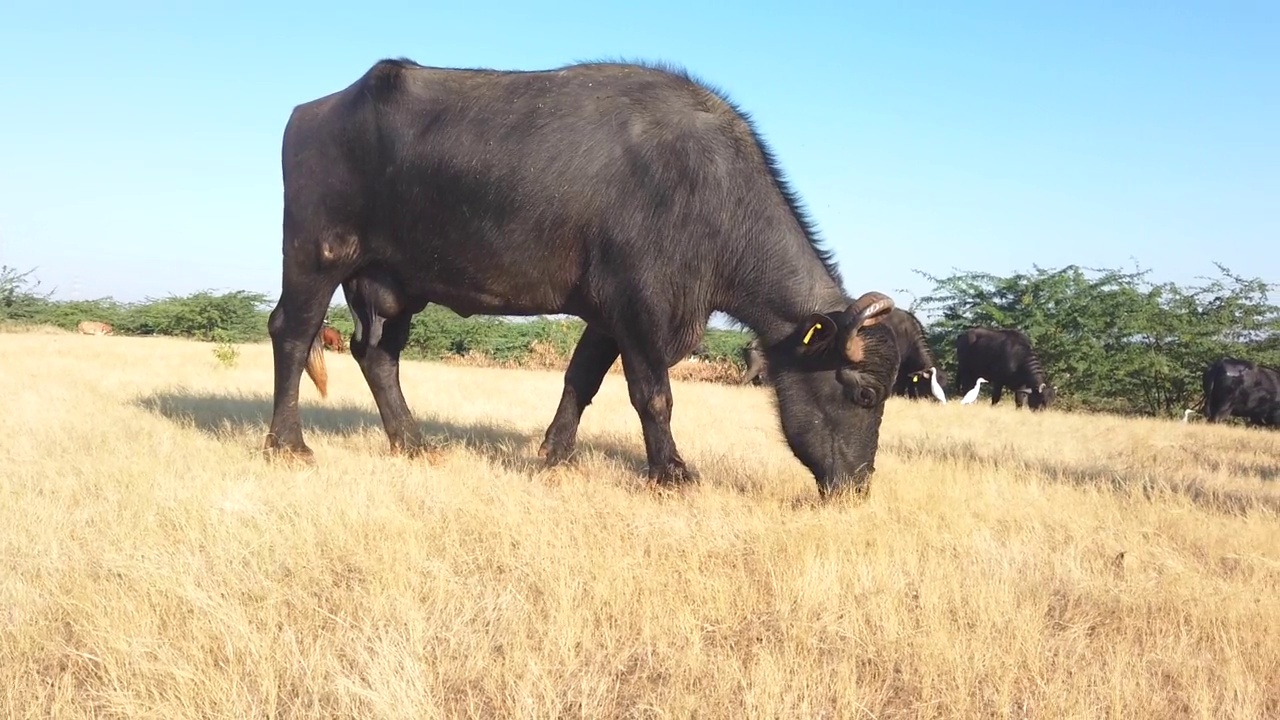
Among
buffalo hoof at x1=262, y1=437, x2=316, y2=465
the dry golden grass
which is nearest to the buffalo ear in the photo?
the dry golden grass

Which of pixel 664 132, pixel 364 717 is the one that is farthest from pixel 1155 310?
pixel 364 717

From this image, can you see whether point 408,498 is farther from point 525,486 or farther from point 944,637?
point 944,637

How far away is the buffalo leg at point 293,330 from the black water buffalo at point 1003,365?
1884 centimetres

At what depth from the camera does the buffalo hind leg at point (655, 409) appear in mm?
6172

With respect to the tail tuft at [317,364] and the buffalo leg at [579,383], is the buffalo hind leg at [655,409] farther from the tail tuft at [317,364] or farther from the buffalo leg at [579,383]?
the tail tuft at [317,364]

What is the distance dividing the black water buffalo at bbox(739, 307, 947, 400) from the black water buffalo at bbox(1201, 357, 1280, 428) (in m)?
6.18

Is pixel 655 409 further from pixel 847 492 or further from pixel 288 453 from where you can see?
pixel 288 453

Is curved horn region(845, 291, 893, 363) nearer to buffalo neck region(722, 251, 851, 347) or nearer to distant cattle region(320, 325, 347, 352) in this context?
buffalo neck region(722, 251, 851, 347)

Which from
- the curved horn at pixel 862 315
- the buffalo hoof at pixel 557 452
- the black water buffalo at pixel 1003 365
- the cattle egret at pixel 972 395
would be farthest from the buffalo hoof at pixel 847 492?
the black water buffalo at pixel 1003 365

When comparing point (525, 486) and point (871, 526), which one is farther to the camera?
point (525, 486)

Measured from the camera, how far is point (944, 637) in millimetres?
3457

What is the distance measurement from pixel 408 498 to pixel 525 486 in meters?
0.84

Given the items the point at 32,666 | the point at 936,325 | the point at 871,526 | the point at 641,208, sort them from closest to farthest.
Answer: the point at 32,666, the point at 871,526, the point at 641,208, the point at 936,325

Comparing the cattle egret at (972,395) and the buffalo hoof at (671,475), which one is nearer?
the buffalo hoof at (671,475)
